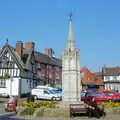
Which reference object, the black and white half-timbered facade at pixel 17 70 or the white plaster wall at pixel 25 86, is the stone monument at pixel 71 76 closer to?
the black and white half-timbered facade at pixel 17 70

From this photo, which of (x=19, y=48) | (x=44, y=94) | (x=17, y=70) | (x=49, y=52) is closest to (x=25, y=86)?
(x=17, y=70)

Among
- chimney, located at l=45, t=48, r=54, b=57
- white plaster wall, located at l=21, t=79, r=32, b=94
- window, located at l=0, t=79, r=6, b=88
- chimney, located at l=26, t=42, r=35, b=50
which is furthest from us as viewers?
chimney, located at l=45, t=48, r=54, b=57

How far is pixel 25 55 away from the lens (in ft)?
202

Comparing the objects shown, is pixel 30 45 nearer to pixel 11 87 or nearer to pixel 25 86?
pixel 25 86

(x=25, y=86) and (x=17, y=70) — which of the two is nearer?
(x=17, y=70)

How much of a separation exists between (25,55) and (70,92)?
39222 millimetres

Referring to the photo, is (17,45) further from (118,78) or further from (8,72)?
(118,78)

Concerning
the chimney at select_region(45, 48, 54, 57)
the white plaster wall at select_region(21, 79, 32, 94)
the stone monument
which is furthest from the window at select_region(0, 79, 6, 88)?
the stone monument

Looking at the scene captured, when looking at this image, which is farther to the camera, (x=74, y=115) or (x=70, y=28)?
(x=70, y=28)

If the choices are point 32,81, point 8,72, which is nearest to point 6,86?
point 8,72

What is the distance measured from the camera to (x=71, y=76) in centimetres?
2312

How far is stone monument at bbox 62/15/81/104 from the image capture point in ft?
75.6

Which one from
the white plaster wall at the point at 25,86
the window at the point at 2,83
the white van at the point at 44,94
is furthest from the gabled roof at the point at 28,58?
the white van at the point at 44,94

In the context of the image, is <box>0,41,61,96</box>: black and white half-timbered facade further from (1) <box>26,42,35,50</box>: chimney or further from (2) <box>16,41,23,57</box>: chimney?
(1) <box>26,42,35,50</box>: chimney
